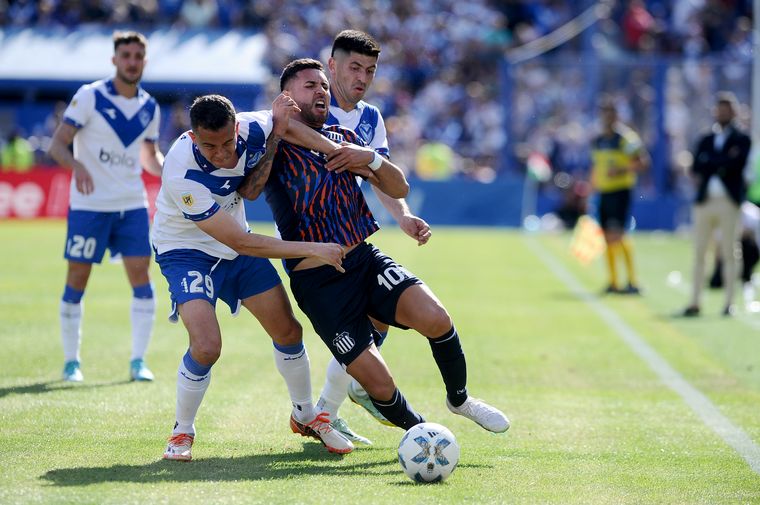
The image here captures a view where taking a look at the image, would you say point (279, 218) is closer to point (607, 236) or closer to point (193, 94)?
point (607, 236)

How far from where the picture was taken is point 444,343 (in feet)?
21.5

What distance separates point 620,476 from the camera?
6.17m

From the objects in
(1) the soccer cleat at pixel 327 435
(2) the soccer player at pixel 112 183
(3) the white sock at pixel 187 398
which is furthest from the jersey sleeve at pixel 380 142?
(2) the soccer player at pixel 112 183

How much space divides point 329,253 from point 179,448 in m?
1.40

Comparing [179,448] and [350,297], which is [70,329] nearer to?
[179,448]

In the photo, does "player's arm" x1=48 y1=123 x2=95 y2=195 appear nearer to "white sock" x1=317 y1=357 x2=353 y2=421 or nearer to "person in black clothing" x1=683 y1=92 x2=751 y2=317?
"white sock" x1=317 y1=357 x2=353 y2=421

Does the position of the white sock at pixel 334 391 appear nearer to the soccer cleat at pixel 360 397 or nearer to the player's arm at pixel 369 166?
the soccer cleat at pixel 360 397

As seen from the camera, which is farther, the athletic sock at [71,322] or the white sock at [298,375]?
the athletic sock at [71,322]

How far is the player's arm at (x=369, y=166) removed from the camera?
20.4 ft

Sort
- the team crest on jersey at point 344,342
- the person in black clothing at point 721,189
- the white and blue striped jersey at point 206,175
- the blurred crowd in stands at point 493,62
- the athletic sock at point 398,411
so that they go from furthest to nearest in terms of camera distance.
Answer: the blurred crowd in stands at point 493,62, the person in black clothing at point 721,189, the athletic sock at point 398,411, the team crest on jersey at point 344,342, the white and blue striped jersey at point 206,175

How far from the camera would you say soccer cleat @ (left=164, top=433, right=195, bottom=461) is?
6328 millimetres

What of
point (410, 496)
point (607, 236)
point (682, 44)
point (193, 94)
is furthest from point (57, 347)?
point (682, 44)

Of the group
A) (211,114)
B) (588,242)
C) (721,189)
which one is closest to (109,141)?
(211,114)

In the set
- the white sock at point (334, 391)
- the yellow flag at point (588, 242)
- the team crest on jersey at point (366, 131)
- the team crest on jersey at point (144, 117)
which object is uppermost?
the team crest on jersey at point (366, 131)
